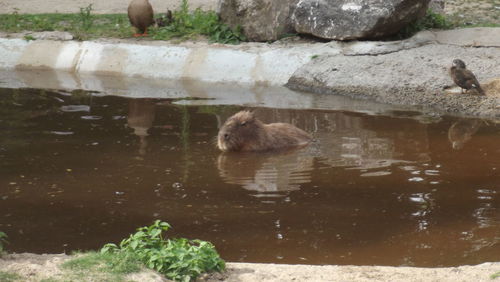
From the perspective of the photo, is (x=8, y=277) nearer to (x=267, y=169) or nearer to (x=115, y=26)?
(x=267, y=169)

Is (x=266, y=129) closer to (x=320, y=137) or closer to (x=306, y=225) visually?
(x=320, y=137)

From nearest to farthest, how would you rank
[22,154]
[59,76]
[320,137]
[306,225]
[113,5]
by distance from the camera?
1. [306,225]
2. [22,154]
3. [320,137]
4. [59,76]
5. [113,5]

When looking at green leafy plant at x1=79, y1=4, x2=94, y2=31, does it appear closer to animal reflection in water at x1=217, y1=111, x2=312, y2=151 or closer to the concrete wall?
the concrete wall

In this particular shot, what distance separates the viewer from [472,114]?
1296cm

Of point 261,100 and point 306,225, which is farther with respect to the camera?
point 261,100

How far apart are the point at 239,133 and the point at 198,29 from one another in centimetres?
697

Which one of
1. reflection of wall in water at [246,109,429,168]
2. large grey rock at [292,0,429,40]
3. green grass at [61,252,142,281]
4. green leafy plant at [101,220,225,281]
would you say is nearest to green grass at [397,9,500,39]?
large grey rock at [292,0,429,40]

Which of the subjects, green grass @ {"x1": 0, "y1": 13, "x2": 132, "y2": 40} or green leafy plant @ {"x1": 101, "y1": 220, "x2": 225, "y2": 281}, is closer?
green leafy plant @ {"x1": 101, "y1": 220, "x2": 225, "y2": 281}

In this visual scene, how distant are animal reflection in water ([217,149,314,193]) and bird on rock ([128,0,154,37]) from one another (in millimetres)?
6840

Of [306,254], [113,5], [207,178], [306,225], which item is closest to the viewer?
[306,254]

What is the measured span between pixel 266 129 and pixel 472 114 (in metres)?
3.65

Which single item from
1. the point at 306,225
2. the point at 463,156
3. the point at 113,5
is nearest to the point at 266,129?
the point at 463,156

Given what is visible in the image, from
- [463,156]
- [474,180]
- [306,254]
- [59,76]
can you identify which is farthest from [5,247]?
[59,76]

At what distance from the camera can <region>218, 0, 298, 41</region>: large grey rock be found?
1648 cm
